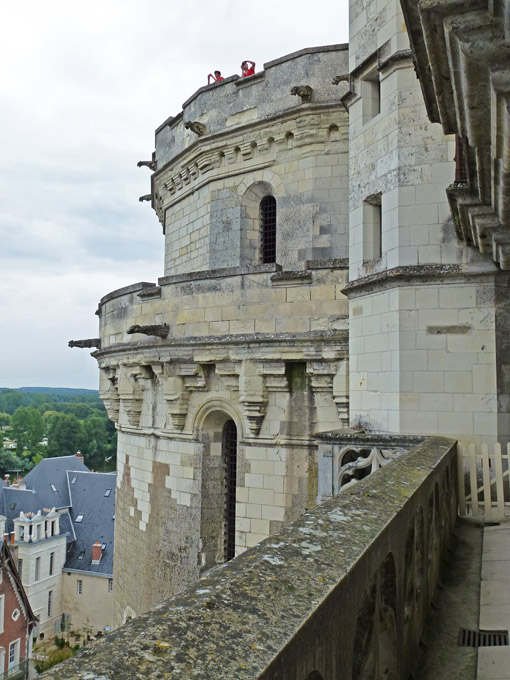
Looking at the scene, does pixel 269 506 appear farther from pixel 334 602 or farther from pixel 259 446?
pixel 334 602

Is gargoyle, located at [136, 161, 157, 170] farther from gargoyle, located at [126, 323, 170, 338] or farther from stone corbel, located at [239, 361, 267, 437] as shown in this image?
stone corbel, located at [239, 361, 267, 437]

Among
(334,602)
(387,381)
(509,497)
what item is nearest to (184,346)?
(387,381)

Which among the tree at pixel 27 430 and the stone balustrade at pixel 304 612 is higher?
the stone balustrade at pixel 304 612

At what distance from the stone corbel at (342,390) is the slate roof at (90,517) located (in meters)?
35.7

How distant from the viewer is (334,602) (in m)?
1.79

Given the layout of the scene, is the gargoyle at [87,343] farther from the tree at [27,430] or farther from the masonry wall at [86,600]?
the tree at [27,430]

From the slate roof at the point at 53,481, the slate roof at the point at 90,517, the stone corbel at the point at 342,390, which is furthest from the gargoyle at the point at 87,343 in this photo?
the slate roof at the point at 53,481

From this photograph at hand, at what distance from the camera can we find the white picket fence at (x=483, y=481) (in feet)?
21.1

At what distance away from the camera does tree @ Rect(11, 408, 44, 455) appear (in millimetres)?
95375

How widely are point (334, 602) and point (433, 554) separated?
268cm

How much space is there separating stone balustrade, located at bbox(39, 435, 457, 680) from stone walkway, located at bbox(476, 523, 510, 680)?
36cm

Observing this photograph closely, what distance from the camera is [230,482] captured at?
10.1 metres

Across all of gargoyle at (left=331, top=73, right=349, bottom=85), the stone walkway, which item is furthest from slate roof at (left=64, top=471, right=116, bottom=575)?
the stone walkway

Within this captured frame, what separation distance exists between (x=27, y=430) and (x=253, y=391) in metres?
95.0
